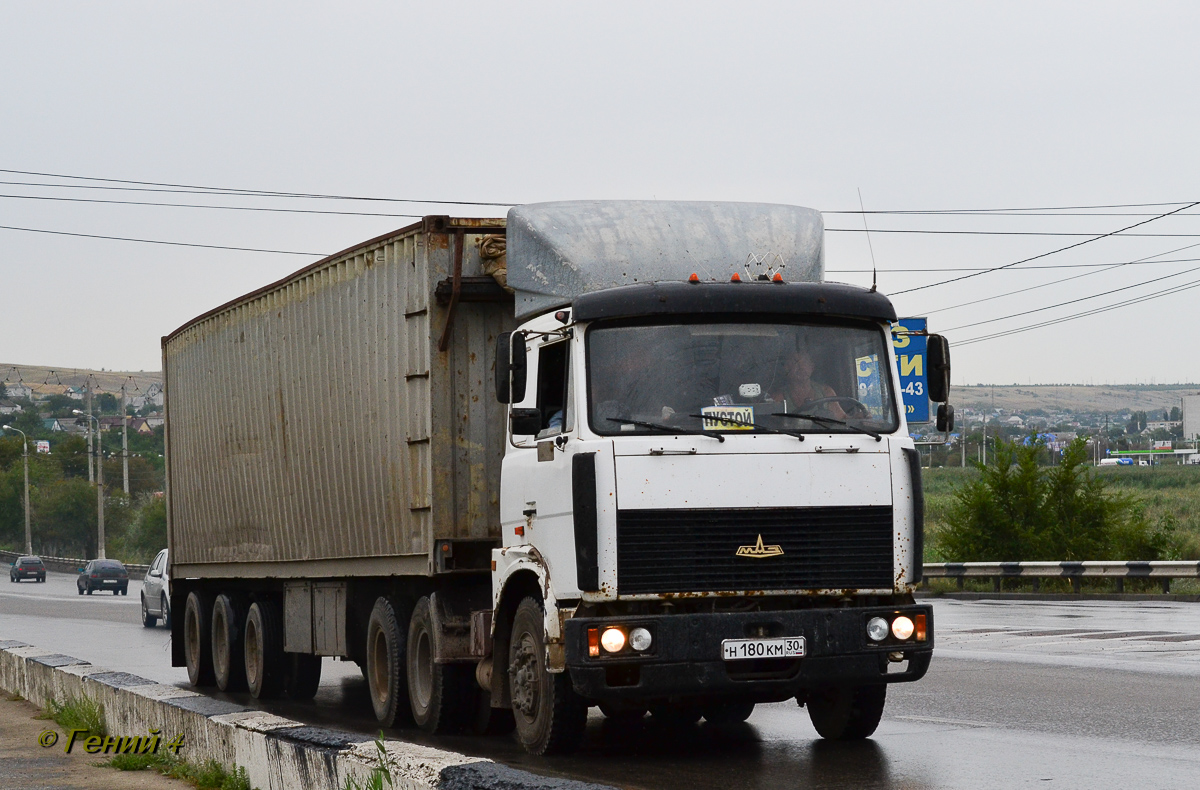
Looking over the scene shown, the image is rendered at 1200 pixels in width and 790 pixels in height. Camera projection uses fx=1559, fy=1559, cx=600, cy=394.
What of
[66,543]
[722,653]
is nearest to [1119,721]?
[722,653]

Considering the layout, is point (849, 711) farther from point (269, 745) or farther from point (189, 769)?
point (189, 769)

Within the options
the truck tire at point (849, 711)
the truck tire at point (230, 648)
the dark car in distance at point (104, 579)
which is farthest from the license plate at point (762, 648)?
the dark car in distance at point (104, 579)

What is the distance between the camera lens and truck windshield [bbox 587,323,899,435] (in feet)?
27.9

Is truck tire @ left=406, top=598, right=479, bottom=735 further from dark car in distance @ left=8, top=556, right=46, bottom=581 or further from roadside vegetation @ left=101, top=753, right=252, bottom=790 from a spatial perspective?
dark car in distance @ left=8, top=556, right=46, bottom=581

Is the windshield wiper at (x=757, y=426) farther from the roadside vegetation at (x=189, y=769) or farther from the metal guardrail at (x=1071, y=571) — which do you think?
the metal guardrail at (x=1071, y=571)

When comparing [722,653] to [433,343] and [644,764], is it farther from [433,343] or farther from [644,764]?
[433,343]

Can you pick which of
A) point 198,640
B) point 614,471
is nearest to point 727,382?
point 614,471

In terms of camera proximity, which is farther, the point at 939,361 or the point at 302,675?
the point at 302,675

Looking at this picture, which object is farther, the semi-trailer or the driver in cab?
the driver in cab

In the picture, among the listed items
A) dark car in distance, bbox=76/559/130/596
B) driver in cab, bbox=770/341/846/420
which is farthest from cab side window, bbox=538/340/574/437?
dark car in distance, bbox=76/559/130/596

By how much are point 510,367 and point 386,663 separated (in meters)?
3.65

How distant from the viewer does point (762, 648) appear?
8.39 metres

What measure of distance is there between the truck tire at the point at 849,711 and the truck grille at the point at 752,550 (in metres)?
1.09

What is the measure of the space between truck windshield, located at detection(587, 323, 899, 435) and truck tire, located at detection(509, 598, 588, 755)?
136 cm
